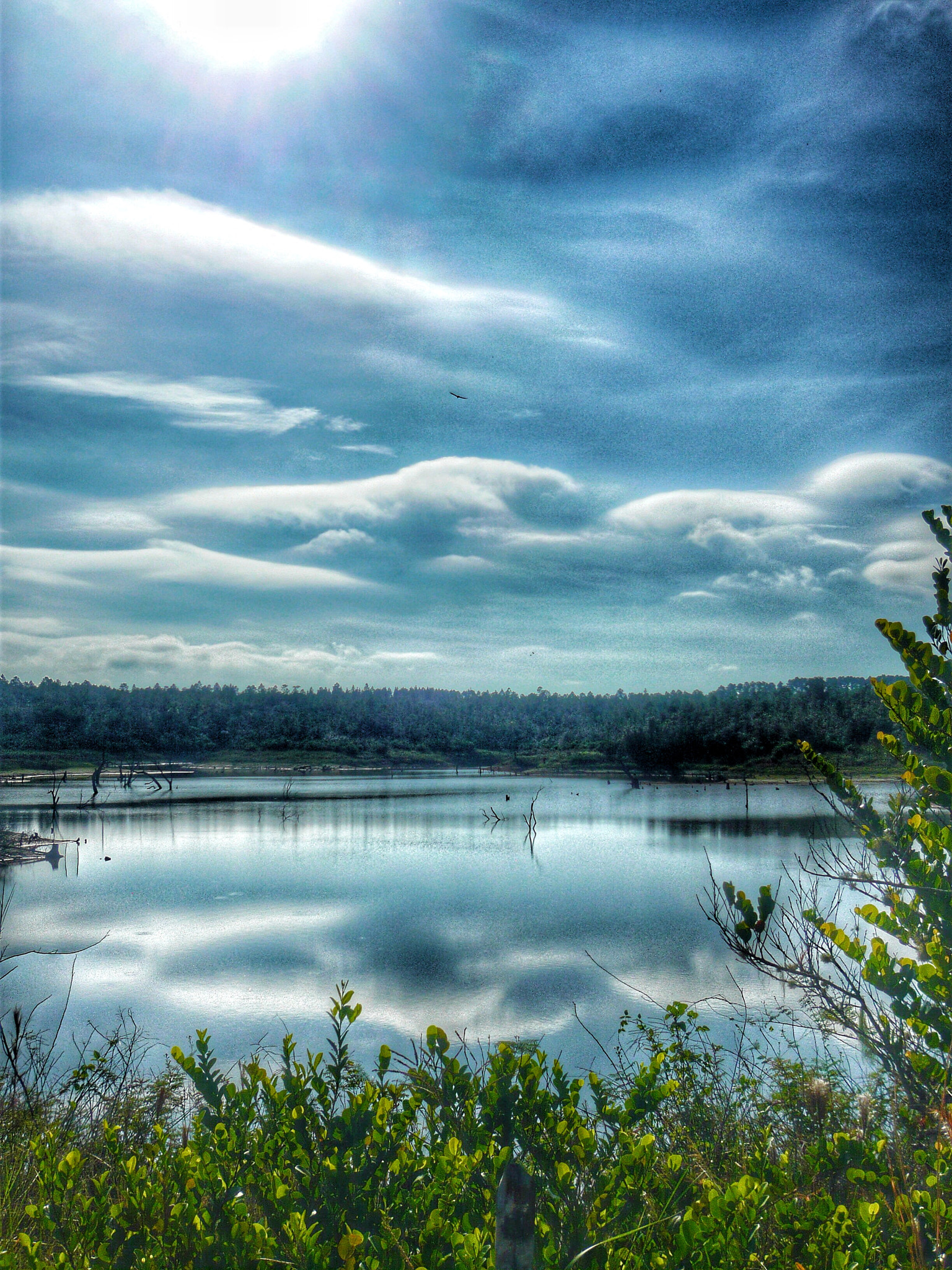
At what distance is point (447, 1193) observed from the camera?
2.61 metres

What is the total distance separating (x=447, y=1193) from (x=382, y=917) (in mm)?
20047

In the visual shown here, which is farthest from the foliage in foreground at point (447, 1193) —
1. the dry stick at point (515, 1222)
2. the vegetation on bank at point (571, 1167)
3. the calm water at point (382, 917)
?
the calm water at point (382, 917)

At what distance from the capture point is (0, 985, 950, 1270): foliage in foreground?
234 cm

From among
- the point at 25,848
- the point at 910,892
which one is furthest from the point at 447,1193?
the point at 25,848

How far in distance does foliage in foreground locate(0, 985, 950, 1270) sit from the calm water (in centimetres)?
428

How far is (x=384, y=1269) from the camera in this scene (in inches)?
93.7

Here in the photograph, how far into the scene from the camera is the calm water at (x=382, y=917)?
44.2ft

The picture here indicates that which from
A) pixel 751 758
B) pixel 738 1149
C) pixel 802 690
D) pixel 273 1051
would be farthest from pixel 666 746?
pixel 738 1149

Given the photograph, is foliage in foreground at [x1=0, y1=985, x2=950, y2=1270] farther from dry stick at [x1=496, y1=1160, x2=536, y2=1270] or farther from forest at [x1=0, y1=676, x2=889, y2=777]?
forest at [x1=0, y1=676, x2=889, y2=777]

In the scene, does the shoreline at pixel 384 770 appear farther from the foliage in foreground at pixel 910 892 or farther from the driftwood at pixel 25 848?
the foliage in foreground at pixel 910 892

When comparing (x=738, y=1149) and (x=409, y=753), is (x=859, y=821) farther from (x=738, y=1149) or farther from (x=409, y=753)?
(x=409, y=753)

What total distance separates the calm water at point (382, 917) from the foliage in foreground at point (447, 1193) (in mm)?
4276

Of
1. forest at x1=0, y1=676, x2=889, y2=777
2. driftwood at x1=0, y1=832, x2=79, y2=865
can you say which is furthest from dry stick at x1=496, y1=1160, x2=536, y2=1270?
forest at x1=0, y1=676, x2=889, y2=777

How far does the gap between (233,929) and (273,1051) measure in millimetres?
10273
